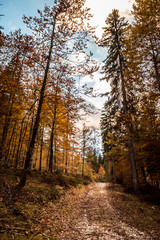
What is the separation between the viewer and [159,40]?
7.40 metres

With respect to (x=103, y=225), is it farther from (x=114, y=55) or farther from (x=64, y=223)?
(x=114, y=55)

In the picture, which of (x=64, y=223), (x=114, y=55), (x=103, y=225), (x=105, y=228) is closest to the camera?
(x=105, y=228)

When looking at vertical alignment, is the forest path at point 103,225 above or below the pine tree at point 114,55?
below

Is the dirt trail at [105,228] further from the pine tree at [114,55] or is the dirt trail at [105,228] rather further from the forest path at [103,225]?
the pine tree at [114,55]

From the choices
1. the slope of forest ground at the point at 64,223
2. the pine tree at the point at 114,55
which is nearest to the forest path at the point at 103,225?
the slope of forest ground at the point at 64,223

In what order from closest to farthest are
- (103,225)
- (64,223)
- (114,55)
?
(103,225) → (64,223) → (114,55)

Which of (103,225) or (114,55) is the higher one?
(114,55)

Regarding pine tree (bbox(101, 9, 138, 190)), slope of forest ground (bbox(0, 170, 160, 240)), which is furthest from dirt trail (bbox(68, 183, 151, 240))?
pine tree (bbox(101, 9, 138, 190))

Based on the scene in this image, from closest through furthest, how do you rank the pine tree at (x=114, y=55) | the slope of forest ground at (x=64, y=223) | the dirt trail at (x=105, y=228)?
the slope of forest ground at (x=64, y=223)
the dirt trail at (x=105, y=228)
the pine tree at (x=114, y=55)

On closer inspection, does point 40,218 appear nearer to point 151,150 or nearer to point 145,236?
point 145,236

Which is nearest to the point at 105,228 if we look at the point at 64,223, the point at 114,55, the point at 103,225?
the point at 103,225

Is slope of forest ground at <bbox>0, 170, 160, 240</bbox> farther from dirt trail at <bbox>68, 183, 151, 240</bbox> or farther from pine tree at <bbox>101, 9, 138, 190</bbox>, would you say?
pine tree at <bbox>101, 9, 138, 190</bbox>

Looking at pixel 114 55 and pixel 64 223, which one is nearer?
pixel 64 223

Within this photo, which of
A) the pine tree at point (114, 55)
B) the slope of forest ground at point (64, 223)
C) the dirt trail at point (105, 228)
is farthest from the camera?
the pine tree at point (114, 55)
